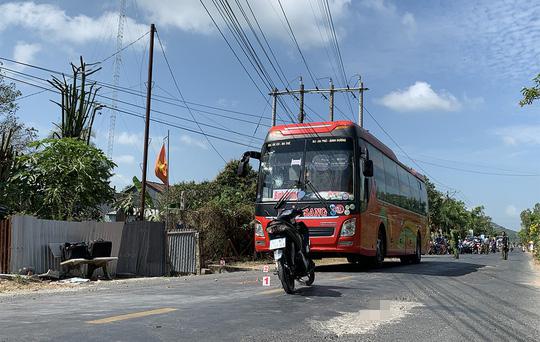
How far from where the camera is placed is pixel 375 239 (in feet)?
48.2

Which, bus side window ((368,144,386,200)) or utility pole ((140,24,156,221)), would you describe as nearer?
bus side window ((368,144,386,200))

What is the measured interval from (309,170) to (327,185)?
0.62 meters

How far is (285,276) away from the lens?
8344mm

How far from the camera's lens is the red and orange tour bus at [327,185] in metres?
13.2

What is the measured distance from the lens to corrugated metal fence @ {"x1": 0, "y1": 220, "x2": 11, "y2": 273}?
12391mm

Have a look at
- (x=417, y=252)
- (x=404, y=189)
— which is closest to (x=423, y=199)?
(x=417, y=252)

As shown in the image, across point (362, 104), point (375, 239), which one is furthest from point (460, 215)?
point (375, 239)

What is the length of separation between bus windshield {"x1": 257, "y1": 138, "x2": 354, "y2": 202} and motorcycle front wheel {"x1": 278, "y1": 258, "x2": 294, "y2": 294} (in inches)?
199

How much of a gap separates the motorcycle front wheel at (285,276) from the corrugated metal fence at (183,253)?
27.0 feet

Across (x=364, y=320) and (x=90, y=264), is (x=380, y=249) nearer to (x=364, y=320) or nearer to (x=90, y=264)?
(x=90, y=264)

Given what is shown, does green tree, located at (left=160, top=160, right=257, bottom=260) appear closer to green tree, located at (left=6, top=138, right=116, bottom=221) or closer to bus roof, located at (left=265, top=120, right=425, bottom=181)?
green tree, located at (left=6, top=138, right=116, bottom=221)

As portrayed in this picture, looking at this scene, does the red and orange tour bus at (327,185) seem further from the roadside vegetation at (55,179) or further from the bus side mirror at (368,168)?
the roadside vegetation at (55,179)

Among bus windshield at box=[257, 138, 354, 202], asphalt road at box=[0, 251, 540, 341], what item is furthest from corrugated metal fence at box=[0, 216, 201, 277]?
bus windshield at box=[257, 138, 354, 202]

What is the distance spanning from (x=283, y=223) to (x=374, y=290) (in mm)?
2318
